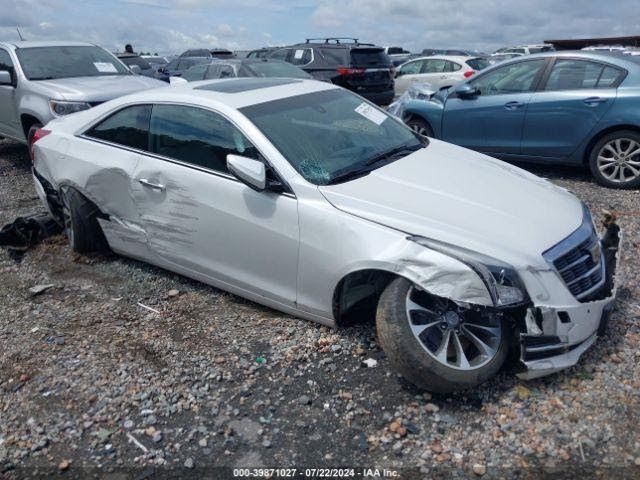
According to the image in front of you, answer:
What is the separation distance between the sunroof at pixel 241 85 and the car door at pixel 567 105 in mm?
3466

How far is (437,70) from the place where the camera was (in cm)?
1395

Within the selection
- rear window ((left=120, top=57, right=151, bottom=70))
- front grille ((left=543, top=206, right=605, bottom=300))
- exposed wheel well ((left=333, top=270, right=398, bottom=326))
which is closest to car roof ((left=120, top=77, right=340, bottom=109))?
exposed wheel well ((left=333, top=270, right=398, bottom=326))

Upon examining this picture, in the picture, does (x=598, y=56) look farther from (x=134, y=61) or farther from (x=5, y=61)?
(x=134, y=61)

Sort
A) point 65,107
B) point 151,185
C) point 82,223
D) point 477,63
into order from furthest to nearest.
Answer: point 477,63 < point 65,107 < point 82,223 < point 151,185

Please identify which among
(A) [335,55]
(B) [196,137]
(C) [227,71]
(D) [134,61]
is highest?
(B) [196,137]

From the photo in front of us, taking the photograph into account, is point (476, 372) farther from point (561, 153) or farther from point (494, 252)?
point (561, 153)

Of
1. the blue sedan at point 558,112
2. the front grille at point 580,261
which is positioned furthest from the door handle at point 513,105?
the front grille at point 580,261

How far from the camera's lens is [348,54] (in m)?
12.2

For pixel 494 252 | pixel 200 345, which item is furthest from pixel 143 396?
pixel 494 252

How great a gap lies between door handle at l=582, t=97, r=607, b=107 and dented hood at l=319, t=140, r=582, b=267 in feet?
9.87

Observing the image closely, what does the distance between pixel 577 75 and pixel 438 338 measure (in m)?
4.85

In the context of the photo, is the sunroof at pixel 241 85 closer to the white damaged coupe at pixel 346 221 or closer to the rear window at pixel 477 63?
the white damaged coupe at pixel 346 221

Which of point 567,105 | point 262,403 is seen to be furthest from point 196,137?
point 567,105

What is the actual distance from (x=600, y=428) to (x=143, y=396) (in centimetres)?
234
